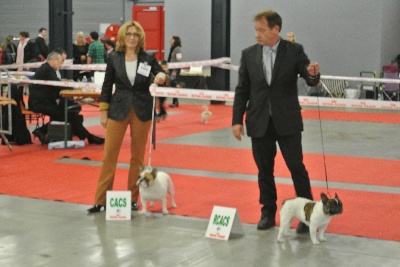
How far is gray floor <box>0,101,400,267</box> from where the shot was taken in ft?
14.4

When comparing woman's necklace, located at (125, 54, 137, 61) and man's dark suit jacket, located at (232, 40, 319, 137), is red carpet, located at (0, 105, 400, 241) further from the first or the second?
woman's necklace, located at (125, 54, 137, 61)

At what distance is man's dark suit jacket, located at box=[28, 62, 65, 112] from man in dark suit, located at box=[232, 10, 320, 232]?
4897 millimetres

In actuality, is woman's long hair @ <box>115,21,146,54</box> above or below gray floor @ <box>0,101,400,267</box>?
above

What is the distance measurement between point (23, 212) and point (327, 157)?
4117 millimetres

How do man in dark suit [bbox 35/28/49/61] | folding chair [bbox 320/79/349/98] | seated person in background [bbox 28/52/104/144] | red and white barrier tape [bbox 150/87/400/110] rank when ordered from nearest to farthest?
red and white barrier tape [bbox 150/87/400/110] → seated person in background [bbox 28/52/104/144] → folding chair [bbox 320/79/349/98] → man in dark suit [bbox 35/28/49/61]

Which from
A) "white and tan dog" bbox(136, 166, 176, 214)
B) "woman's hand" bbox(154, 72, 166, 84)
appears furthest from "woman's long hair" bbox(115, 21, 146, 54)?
"white and tan dog" bbox(136, 166, 176, 214)

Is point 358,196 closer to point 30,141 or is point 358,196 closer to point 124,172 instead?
point 124,172

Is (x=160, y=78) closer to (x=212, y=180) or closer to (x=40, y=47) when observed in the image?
(x=212, y=180)

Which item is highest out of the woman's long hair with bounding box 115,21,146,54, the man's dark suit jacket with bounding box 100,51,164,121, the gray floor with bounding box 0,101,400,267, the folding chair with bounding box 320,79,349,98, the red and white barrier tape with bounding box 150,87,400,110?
the woman's long hair with bounding box 115,21,146,54

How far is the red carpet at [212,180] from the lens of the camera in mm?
5578

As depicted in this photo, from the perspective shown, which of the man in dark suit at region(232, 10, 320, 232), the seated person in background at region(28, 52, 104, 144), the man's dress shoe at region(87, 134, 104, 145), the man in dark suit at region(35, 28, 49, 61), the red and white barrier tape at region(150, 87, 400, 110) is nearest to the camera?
the man in dark suit at region(232, 10, 320, 232)

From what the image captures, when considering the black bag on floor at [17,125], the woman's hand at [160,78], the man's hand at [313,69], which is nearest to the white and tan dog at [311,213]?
the man's hand at [313,69]

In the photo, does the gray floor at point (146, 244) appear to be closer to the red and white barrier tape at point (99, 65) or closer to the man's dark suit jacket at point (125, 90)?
the man's dark suit jacket at point (125, 90)

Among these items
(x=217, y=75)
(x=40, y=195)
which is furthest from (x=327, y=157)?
(x=217, y=75)
